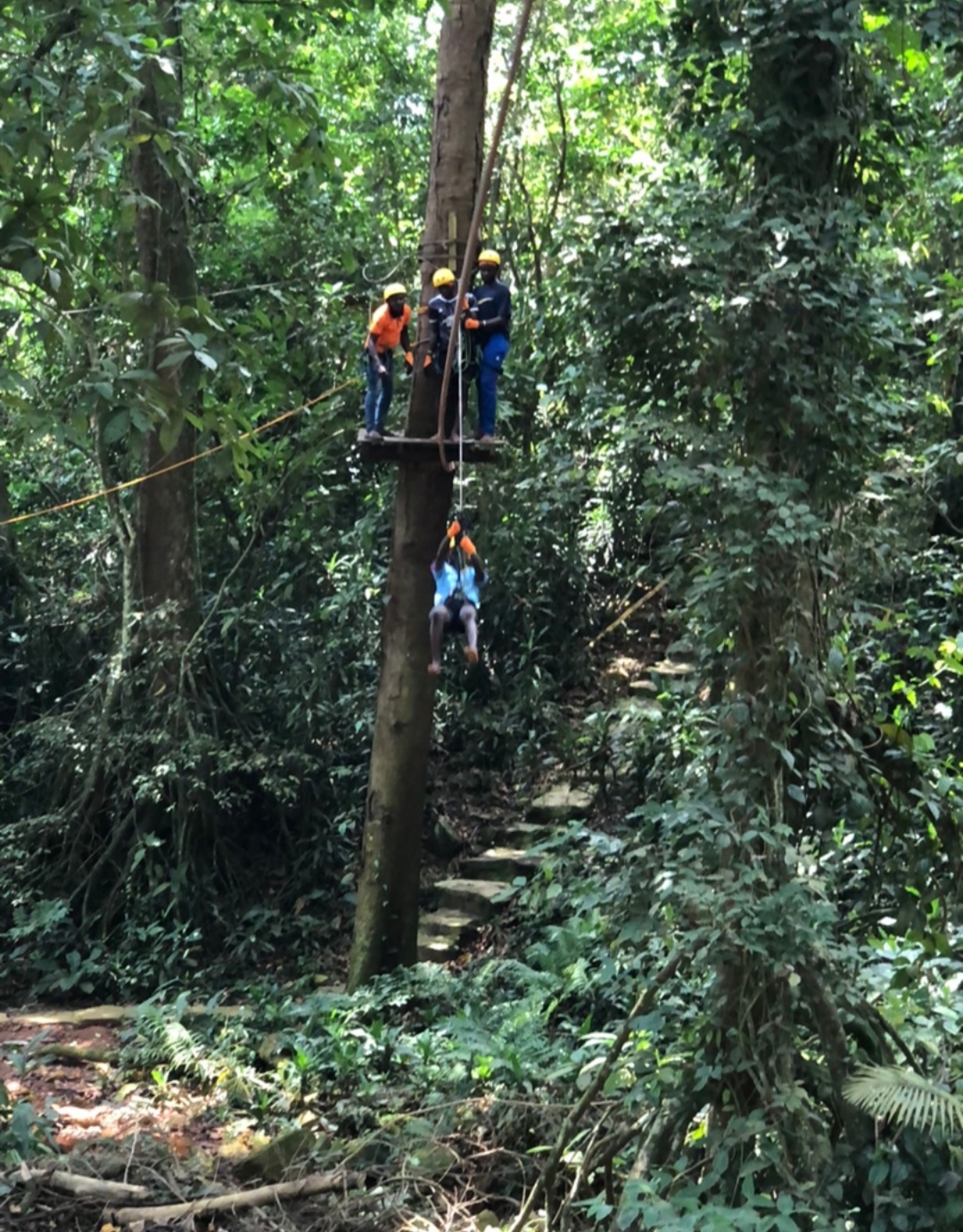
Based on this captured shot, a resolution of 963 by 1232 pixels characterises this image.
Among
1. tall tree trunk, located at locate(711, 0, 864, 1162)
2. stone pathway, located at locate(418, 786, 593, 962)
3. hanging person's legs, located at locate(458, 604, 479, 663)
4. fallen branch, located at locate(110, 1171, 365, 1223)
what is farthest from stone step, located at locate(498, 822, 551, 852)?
tall tree trunk, located at locate(711, 0, 864, 1162)

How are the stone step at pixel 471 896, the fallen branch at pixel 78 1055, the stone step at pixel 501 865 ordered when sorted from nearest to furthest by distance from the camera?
the fallen branch at pixel 78 1055 < the stone step at pixel 471 896 < the stone step at pixel 501 865

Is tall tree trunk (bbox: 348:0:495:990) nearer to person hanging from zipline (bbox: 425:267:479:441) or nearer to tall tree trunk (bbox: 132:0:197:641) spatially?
person hanging from zipline (bbox: 425:267:479:441)

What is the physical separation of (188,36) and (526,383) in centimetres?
341

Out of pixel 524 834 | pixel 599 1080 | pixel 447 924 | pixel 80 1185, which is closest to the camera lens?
pixel 599 1080

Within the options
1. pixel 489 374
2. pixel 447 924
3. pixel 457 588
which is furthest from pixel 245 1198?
pixel 489 374

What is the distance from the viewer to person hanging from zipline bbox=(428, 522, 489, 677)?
19.8ft

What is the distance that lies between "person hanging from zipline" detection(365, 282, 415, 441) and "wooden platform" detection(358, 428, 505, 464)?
0.39 feet

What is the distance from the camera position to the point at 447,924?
289 inches

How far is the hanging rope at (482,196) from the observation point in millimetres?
3303

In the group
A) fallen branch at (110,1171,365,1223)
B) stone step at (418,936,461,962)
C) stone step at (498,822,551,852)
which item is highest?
stone step at (498,822,551,852)

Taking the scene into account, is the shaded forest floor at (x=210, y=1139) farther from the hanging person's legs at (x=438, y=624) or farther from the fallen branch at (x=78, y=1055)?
the hanging person's legs at (x=438, y=624)

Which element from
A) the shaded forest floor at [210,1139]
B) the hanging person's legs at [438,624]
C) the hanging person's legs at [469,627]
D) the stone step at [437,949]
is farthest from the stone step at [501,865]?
the hanging person's legs at [469,627]

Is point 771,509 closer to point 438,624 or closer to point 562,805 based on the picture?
point 438,624

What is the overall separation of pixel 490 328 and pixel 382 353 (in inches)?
23.7
